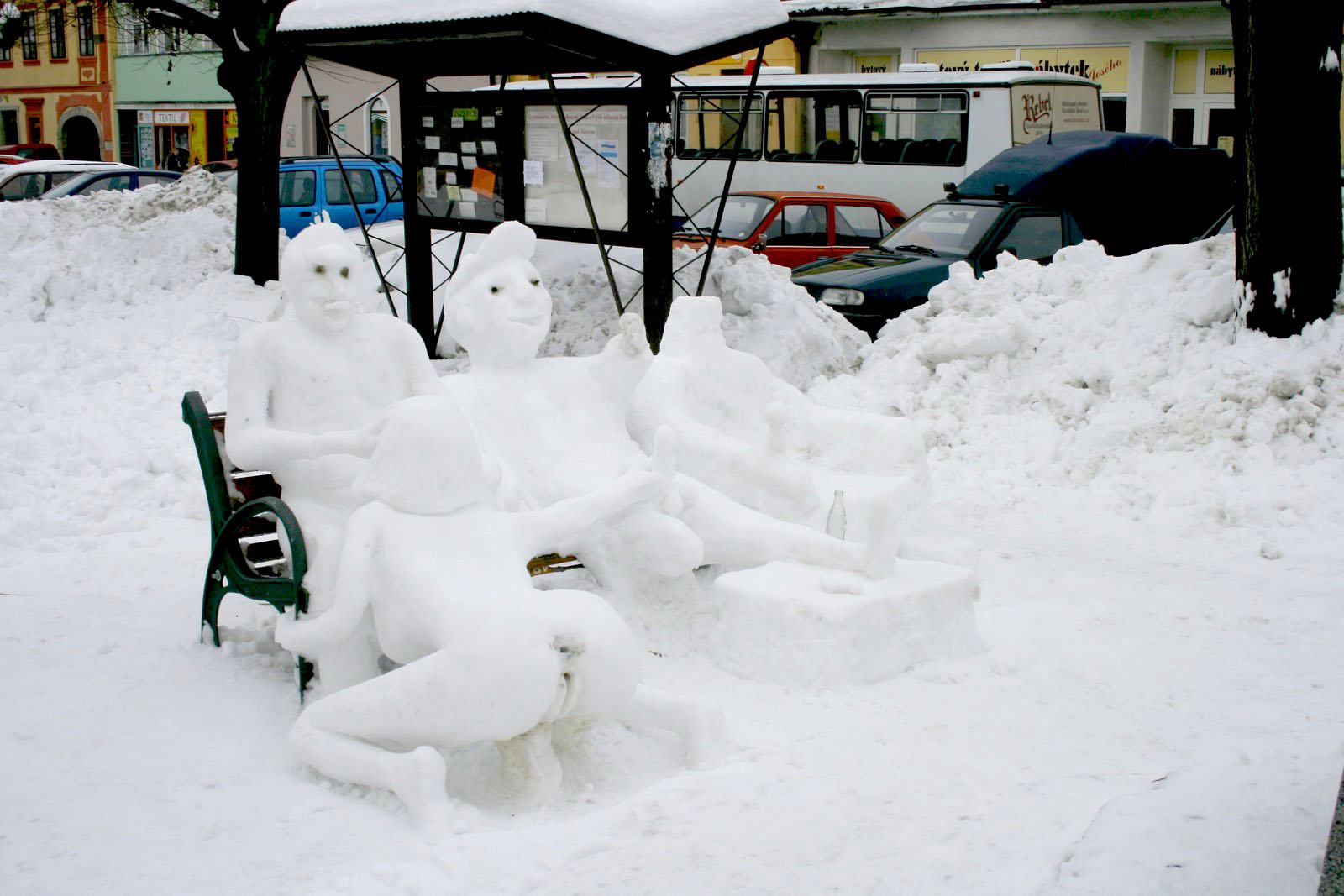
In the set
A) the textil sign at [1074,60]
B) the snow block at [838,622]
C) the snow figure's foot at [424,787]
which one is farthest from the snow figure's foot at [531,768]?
the textil sign at [1074,60]

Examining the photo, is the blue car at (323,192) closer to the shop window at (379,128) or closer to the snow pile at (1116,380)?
the snow pile at (1116,380)

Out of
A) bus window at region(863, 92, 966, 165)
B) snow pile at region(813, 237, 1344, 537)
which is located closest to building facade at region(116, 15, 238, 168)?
bus window at region(863, 92, 966, 165)

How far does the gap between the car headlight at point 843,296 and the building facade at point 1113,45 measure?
44.5 feet

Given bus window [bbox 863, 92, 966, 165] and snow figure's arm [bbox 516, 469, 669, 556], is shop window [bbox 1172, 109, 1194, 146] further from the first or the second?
snow figure's arm [bbox 516, 469, 669, 556]

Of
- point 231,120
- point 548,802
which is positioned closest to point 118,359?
point 548,802

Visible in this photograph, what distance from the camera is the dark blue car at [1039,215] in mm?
11695

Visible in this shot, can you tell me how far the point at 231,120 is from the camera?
34406mm

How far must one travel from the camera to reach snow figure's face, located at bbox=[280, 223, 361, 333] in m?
4.62

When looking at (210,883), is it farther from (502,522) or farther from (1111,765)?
(1111,765)

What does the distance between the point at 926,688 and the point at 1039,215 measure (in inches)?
358

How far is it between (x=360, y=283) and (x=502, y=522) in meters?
1.20

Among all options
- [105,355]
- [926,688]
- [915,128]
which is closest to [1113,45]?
[915,128]

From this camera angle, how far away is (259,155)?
36.4 ft

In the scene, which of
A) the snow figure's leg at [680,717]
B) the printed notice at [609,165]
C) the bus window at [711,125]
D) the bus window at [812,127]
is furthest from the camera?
the bus window at [711,125]
